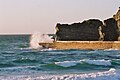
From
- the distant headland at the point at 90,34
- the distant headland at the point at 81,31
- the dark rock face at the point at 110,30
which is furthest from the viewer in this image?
the distant headland at the point at 81,31

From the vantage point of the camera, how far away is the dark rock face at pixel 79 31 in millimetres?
84125

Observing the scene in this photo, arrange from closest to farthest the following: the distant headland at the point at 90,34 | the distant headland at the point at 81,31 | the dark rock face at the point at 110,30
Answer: the distant headland at the point at 90,34 < the dark rock face at the point at 110,30 < the distant headland at the point at 81,31

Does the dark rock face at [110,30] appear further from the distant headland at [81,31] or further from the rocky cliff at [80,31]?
the rocky cliff at [80,31]

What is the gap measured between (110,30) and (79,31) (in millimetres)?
9467

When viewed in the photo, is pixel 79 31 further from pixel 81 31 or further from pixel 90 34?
pixel 90 34

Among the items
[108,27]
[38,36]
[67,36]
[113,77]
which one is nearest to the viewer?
[113,77]

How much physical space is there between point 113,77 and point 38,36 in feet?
250

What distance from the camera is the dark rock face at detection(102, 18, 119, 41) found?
252 feet

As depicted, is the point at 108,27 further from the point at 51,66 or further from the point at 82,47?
the point at 51,66

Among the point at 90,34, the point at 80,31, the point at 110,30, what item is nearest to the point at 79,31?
the point at 80,31

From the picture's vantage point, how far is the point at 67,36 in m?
84.8

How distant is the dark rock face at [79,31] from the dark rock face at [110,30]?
6.34 m

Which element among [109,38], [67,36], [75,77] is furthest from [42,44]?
[75,77]

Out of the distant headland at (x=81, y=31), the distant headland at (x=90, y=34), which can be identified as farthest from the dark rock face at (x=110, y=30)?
the distant headland at (x=81, y=31)
